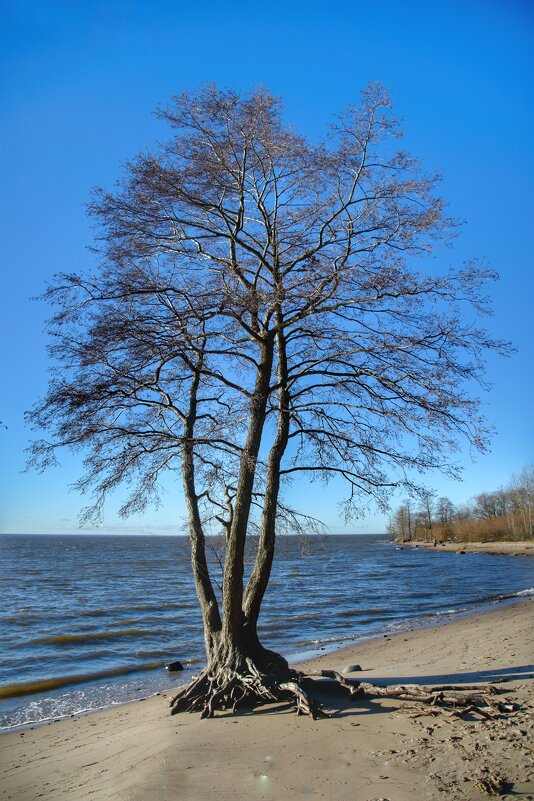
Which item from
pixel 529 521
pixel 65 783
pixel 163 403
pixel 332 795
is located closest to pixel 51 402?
pixel 163 403

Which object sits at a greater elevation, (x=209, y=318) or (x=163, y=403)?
(x=209, y=318)

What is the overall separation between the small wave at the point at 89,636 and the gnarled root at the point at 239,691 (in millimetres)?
11462

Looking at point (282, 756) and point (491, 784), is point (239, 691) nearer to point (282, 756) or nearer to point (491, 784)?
point (282, 756)

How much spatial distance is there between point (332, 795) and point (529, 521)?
90.9m

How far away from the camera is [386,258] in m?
8.44

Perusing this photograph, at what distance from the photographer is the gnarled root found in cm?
782

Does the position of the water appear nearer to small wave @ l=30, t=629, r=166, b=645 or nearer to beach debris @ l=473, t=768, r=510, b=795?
small wave @ l=30, t=629, r=166, b=645

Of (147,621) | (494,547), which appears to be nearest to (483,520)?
(494,547)

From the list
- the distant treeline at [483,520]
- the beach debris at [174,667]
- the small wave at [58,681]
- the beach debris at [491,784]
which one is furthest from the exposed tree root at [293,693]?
the distant treeline at [483,520]

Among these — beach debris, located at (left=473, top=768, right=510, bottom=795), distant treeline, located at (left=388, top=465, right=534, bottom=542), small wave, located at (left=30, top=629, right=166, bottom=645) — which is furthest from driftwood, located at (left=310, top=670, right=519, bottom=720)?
distant treeline, located at (left=388, top=465, right=534, bottom=542)

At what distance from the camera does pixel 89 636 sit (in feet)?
62.2

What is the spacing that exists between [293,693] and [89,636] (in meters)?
13.4

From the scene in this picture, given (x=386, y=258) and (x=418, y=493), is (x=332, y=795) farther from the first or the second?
(x=386, y=258)

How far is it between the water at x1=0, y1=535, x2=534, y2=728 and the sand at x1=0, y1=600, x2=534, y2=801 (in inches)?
103
